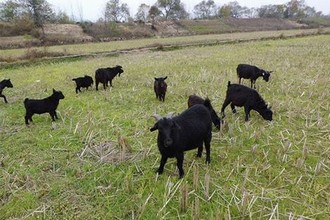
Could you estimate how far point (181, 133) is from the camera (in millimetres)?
5609

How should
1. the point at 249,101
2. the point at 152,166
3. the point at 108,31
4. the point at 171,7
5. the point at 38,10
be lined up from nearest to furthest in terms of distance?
1. the point at 152,166
2. the point at 249,101
3. the point at 38,10
4. the point at 108,31
5. the point at 171,7

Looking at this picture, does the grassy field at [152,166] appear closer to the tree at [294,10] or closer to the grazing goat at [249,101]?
the grazing goat at [249,101]

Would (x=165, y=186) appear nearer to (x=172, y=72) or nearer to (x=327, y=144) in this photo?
(x=327, y=144)

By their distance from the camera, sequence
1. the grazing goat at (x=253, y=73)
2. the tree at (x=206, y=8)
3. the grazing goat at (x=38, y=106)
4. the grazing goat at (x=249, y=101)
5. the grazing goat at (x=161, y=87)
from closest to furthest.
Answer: the grazing goat at (x=249, y=101) < the grazing goat at (x=38, y=106) < the grazing goat at (x=161, y=87) < the grazing goat at (x=253, y=73) < the tree at (x=206, y=8)

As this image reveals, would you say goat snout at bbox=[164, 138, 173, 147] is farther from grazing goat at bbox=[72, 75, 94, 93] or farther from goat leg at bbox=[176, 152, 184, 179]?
grazing goat at bbox=[72, 75, 94, 93]

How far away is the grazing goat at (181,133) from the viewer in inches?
204

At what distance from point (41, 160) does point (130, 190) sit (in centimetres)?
250

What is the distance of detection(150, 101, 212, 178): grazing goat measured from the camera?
5.19 m

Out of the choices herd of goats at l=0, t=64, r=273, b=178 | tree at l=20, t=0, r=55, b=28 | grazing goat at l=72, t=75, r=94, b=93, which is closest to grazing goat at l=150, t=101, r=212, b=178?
herd of goats at l=0, t=64, r=273, b=178

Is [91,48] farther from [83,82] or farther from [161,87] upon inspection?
[161,87]

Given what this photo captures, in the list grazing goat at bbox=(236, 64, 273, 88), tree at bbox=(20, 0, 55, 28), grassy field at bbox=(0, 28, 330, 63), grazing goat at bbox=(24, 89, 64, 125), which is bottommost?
grassy field at bbox=(0, 28, 330, 63)

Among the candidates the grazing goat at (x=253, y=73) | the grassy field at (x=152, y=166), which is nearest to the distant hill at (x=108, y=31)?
the grazing goat at (x=253, y=73)

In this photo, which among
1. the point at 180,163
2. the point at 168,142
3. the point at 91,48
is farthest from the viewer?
the point at 91,48

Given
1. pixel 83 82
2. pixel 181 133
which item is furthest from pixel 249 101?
pixel 83 82
